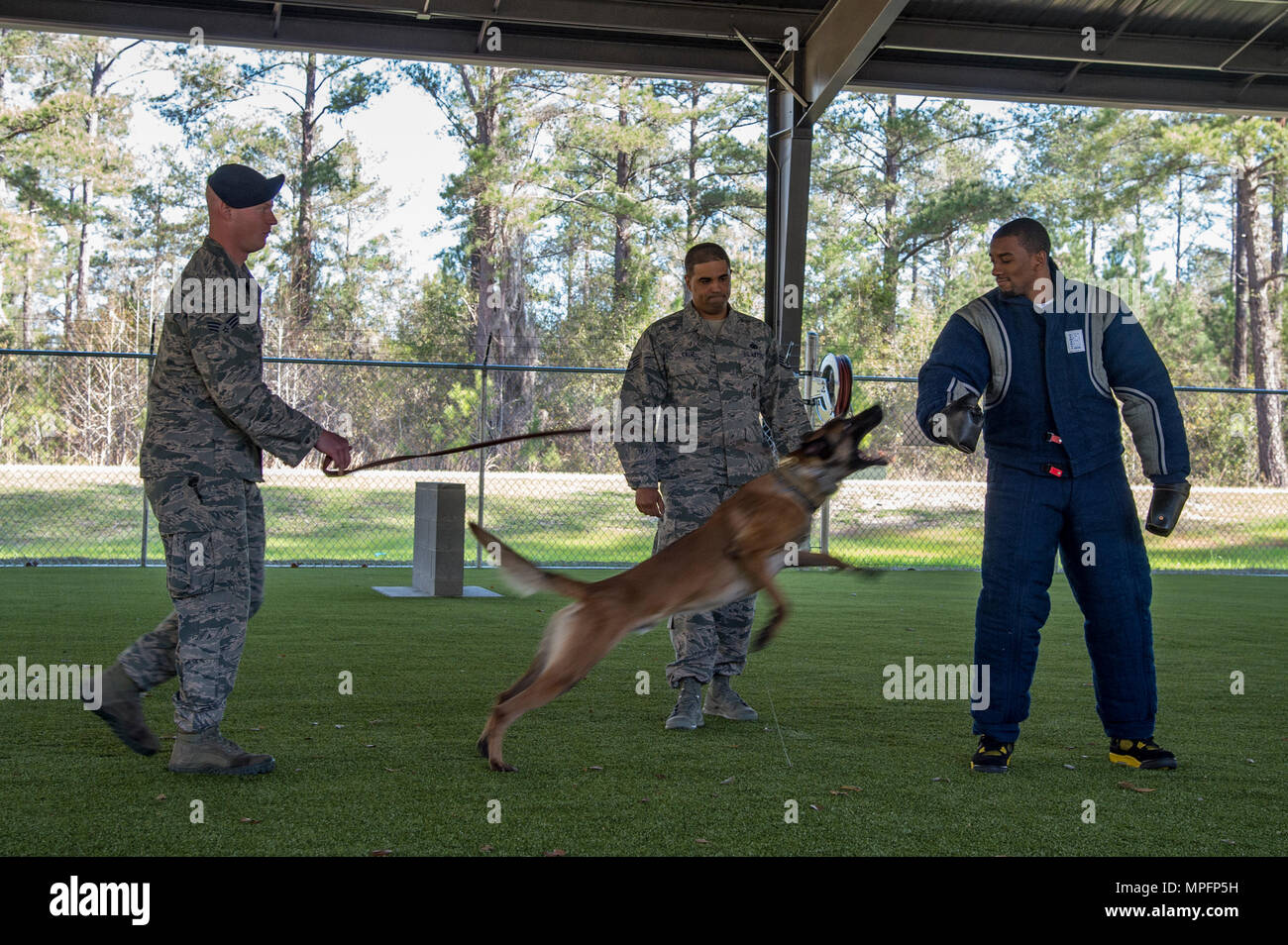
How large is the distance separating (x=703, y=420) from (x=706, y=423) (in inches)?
0.8

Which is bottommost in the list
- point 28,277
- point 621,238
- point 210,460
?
point 210,460

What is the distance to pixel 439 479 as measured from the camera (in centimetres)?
1842

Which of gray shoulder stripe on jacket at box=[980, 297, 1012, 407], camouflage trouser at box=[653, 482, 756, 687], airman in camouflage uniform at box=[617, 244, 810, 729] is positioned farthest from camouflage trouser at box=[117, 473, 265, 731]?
gray shoulder stripe on jacket at box=[980, 297, 1012, 407]

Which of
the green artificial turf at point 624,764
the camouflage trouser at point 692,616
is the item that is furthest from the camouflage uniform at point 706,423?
the green artificial turf at point 624,764

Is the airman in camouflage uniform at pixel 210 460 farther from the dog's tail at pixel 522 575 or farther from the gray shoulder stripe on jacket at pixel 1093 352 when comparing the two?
the gray shoulder stripe on jacket at pixel 1093 352

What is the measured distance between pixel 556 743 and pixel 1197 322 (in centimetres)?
2615

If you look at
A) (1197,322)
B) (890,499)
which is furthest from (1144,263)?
(890,499)

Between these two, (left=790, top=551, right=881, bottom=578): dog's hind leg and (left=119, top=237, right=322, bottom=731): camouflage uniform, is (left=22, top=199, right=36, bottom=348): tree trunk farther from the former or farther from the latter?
(left=790, top=551, right=881, bottom=578): dog's hind leg

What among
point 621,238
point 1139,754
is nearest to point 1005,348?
point 1139,754

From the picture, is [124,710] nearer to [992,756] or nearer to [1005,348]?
[992,756]

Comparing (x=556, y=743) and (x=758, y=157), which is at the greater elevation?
(x=758, y=157)

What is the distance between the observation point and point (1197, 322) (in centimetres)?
2706

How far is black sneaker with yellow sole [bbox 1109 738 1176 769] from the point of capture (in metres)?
4.70

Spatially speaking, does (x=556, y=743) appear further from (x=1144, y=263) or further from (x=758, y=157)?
(x=1144, y=263)
